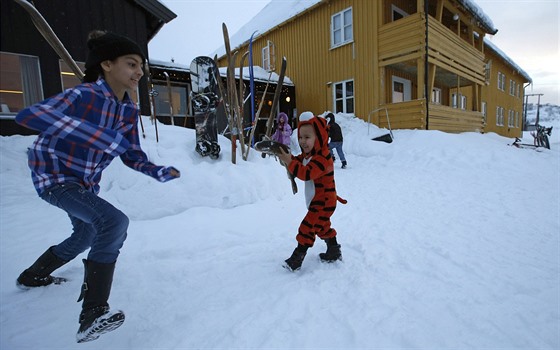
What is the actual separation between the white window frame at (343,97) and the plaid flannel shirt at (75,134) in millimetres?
11430

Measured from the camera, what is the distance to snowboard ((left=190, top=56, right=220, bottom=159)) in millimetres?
4176

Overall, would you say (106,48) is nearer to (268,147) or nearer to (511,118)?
(268,147)

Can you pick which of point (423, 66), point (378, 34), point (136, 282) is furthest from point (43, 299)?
point (378, 34)

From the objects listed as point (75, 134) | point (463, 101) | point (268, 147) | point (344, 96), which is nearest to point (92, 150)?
point (75, 134)

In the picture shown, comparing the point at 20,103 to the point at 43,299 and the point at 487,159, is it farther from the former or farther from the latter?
the point at 487,159

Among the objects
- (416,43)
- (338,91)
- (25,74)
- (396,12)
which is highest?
(396,12)

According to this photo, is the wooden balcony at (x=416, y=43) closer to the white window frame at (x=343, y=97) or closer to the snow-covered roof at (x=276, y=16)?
the white window frame at (x=343, y=97)

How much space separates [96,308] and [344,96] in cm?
1228

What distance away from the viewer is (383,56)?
10562mm

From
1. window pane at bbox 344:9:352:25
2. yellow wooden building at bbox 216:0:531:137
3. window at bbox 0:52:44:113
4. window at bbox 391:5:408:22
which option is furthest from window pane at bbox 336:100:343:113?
window at bbox 0:52:44:113

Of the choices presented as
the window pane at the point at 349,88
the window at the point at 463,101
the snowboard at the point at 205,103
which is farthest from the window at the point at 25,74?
the window at the point at 463,101

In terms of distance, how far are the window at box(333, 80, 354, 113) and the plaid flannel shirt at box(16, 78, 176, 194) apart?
38.1 ft

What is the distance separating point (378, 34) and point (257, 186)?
9597 mm

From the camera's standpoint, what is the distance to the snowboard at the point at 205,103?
4.18m
